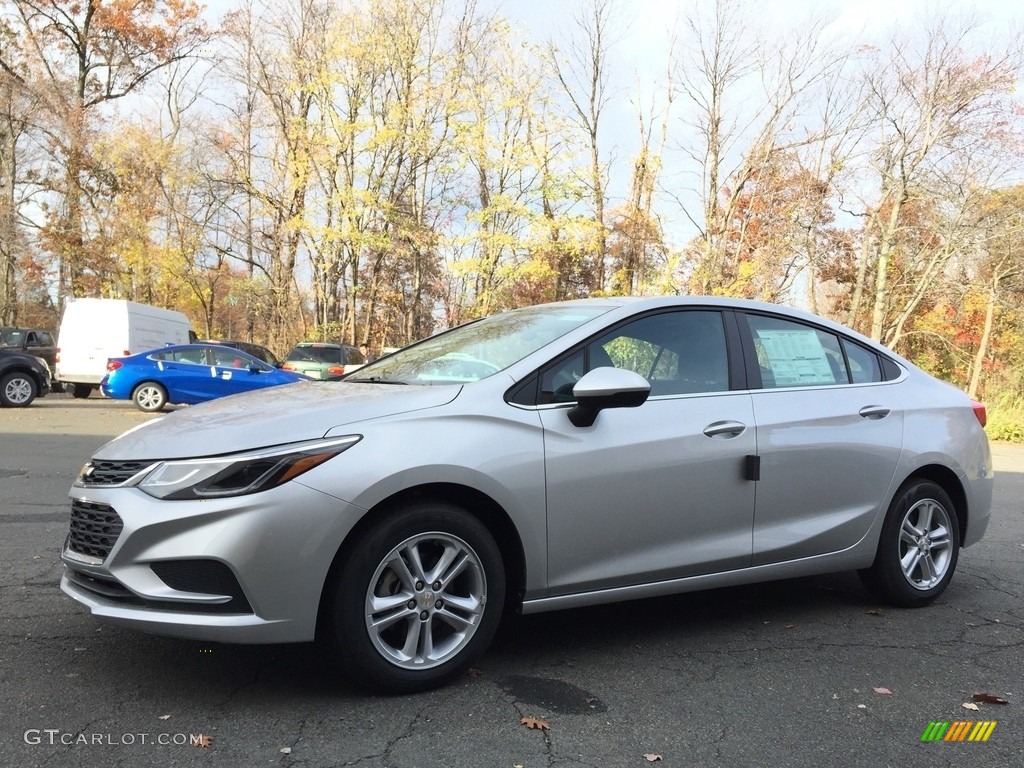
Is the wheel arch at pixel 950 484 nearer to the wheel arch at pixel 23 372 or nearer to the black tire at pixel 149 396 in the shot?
the black tire at pixel 149 396

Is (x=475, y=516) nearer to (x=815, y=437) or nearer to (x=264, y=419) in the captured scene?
(x=264, y=419)

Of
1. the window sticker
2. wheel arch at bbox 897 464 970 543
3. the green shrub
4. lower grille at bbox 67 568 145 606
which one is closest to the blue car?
the window sticker

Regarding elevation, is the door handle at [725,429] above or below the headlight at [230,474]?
above

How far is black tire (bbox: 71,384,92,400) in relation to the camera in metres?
20.1

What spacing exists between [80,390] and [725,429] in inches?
785

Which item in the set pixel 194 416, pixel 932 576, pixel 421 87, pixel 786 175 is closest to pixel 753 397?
pixel 932 576

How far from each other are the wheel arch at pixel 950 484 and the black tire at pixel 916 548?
0.04 meters

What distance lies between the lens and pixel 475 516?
3.33m

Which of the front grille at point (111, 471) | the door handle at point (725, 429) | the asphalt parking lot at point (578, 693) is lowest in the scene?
the asphalt parking lot at point (578, 693)

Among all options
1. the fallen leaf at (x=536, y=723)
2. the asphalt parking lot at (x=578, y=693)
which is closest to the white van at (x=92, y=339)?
the asphalt parking lot at (x=578, y=693)

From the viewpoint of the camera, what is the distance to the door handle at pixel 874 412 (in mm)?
4402

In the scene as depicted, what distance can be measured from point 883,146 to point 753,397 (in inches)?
864

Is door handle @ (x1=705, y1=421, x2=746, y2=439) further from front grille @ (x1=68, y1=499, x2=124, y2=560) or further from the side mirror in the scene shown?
front grille @ (x1=68, y1=499, x2=124, y2=560)

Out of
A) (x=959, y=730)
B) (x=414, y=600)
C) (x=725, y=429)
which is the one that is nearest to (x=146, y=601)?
(x=414, y=600)
